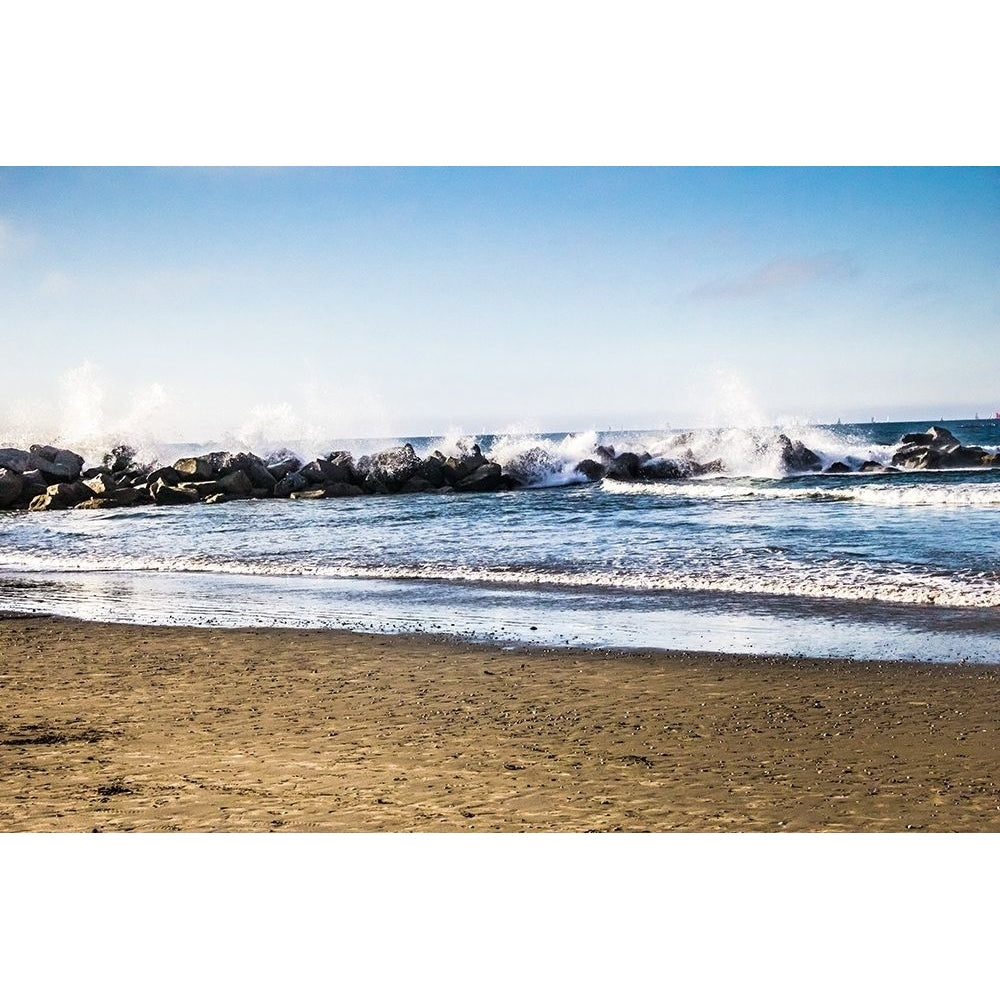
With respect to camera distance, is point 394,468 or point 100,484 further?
point 394,468

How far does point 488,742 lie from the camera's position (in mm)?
3756

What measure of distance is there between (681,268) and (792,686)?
10.00 feet

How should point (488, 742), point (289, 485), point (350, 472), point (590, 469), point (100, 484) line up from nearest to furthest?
point (488, 742), point (100, 484), point (289, 485), point (350, 472), point (590, 469)


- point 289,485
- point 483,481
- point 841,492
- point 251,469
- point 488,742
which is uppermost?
point 251,469

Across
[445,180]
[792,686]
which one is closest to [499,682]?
[792,686]

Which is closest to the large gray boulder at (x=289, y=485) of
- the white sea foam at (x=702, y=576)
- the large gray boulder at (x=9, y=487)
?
the large gray boulder at (x=9, y=487)

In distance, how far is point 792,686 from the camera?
447 cm

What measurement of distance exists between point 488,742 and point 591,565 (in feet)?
14.8

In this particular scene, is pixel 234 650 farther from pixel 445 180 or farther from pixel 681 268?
pixel 681 268

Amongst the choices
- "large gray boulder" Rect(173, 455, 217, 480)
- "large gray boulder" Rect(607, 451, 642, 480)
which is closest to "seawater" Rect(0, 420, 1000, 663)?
"large gray boulder" Rect(173, 455, 217, 480)

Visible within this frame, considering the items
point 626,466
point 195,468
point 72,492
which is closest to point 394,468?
point 195,468

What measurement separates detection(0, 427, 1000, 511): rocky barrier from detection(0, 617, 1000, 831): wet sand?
29.9 feet

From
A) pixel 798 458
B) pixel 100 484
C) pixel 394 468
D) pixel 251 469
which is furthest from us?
pixel 394 468

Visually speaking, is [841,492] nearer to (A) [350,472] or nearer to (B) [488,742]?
(A) [350,472]
